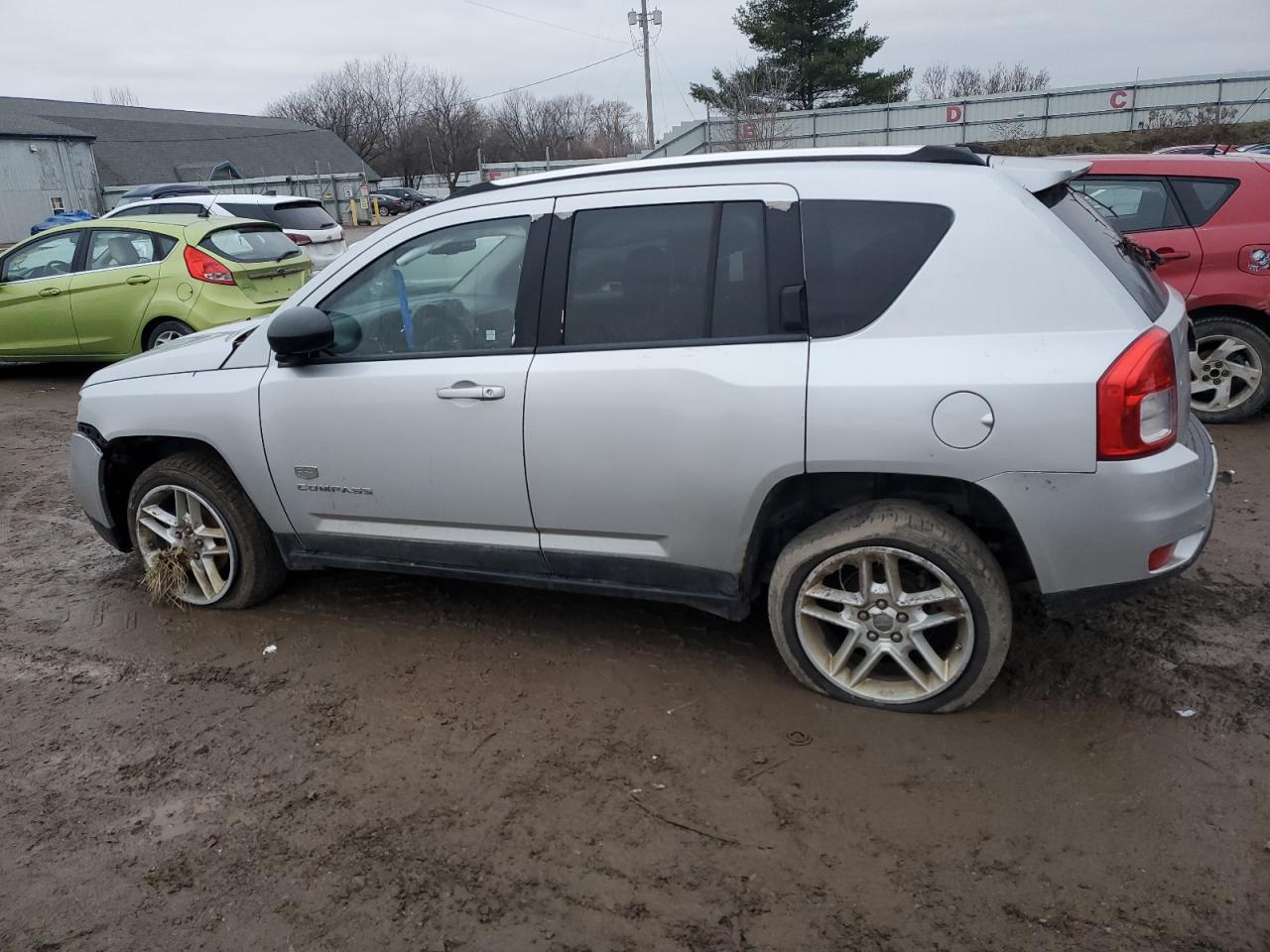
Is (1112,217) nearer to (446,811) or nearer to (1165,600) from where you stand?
(1165,600)

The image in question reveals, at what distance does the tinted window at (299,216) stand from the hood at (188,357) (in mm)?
10317

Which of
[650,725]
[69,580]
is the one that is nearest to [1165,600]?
[650,725]

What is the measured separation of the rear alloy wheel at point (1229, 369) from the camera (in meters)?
6.58

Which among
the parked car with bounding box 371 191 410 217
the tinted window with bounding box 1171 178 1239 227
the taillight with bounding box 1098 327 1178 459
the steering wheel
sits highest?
→ the parked car with bounding box 371 191 410 217

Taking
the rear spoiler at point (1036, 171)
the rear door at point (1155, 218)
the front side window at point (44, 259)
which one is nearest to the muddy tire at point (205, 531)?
the rear spoiler at point (1036, 171)

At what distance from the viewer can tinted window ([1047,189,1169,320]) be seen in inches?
124

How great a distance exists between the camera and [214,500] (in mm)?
4324

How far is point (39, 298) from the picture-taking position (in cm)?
973

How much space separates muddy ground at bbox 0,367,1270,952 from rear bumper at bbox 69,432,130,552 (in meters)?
0.45

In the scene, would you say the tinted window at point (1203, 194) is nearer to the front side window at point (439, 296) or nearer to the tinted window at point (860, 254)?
the tinted window at point (860, 254)

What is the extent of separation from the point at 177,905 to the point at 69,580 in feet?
9.68

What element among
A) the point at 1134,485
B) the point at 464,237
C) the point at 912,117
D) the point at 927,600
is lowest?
the point at 927,600

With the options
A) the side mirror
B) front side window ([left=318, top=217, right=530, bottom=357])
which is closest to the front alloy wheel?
the side mirror

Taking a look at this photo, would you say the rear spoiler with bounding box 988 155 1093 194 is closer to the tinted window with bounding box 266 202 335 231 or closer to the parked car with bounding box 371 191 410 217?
the tinted window with bounding box 266 202 335 231
